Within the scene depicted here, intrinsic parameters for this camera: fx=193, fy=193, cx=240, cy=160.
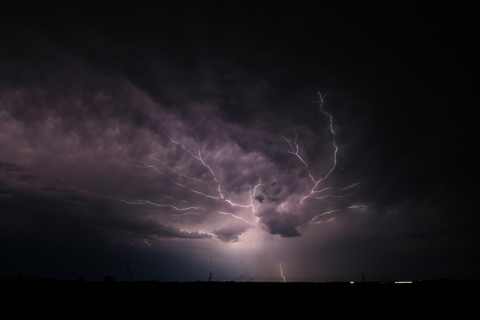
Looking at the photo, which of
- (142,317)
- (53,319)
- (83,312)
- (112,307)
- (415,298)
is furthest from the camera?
(415,298)

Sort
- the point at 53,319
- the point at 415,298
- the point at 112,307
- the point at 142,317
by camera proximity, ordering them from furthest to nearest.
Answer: the point at 415,298
the point at 112,307
the point at 142,317
the point at 53,319

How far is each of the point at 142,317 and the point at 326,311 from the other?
16.1ft

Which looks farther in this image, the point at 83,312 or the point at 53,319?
the point at 83,312

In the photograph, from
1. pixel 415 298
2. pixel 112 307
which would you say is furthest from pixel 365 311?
pixel 112 307

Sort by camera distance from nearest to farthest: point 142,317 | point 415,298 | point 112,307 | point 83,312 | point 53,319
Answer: point 53,319 → point 142,317 → point 83,312 → point 112,307 → point 415,298

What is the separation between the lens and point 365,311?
5375 millimetres

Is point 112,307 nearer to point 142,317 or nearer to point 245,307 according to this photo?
point 142,317

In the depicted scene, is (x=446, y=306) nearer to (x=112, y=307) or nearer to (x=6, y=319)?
(x=112, y=307)

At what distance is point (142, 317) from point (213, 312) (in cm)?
178

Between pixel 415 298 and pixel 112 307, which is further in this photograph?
pixel 415 298

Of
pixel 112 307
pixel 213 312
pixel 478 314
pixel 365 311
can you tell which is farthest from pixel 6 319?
pixel 478 314

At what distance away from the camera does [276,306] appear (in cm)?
598

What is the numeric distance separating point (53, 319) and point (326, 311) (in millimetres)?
6821

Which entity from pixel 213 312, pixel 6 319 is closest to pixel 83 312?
pixel 6 319
